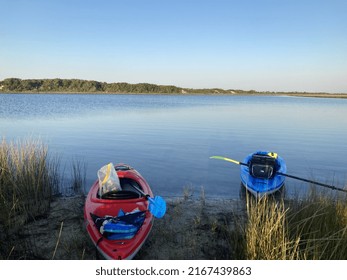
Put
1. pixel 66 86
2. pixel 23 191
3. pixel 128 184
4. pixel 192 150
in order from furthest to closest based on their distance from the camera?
pixel 66 86 < pixel 192 150 < pixel 128 184 < pixel 23 191

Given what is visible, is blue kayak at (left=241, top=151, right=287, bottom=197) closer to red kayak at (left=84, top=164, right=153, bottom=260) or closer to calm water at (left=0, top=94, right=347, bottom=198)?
calm water at (left=0, top=94, right=347, bottom=198)

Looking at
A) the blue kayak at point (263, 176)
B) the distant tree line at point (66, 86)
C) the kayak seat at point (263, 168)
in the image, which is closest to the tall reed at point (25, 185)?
the blue kayak at point (263, 176)

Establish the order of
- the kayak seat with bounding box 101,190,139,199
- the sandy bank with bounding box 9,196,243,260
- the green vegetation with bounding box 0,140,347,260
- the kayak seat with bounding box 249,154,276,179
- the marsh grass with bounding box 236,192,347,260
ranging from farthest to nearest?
the kayak seat with bounding box 249,154,276,179 < the kayak seat with bounding box 101,190,139,199 < the sandy bank with bounding box 9,196,243,260 < the green vegetation with bounding box 0,140,347,260 < the marsh grass with bounding box 236,192,347,260

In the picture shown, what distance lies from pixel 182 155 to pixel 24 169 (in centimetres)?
716

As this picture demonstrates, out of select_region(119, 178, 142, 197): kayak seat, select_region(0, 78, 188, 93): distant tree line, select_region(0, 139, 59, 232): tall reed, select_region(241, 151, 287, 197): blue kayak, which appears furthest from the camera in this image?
select_region(0, 78, 188, 93): distant tree line

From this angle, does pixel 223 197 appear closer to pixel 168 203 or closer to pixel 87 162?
pixel 168 203

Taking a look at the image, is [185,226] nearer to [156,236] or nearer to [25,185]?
[156,236]

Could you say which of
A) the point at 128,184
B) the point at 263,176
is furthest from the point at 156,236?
the point at 263,176

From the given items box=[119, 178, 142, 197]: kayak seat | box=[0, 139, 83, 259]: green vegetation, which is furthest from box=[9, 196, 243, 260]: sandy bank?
box=[119, 178, 142, 197]: kayak seat

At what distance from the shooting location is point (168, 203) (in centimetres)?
649

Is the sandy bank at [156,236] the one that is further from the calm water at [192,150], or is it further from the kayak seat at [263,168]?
the calm water at [192,150]

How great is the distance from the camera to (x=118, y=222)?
12.8 feet

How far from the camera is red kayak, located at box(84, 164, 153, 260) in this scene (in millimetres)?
3715
